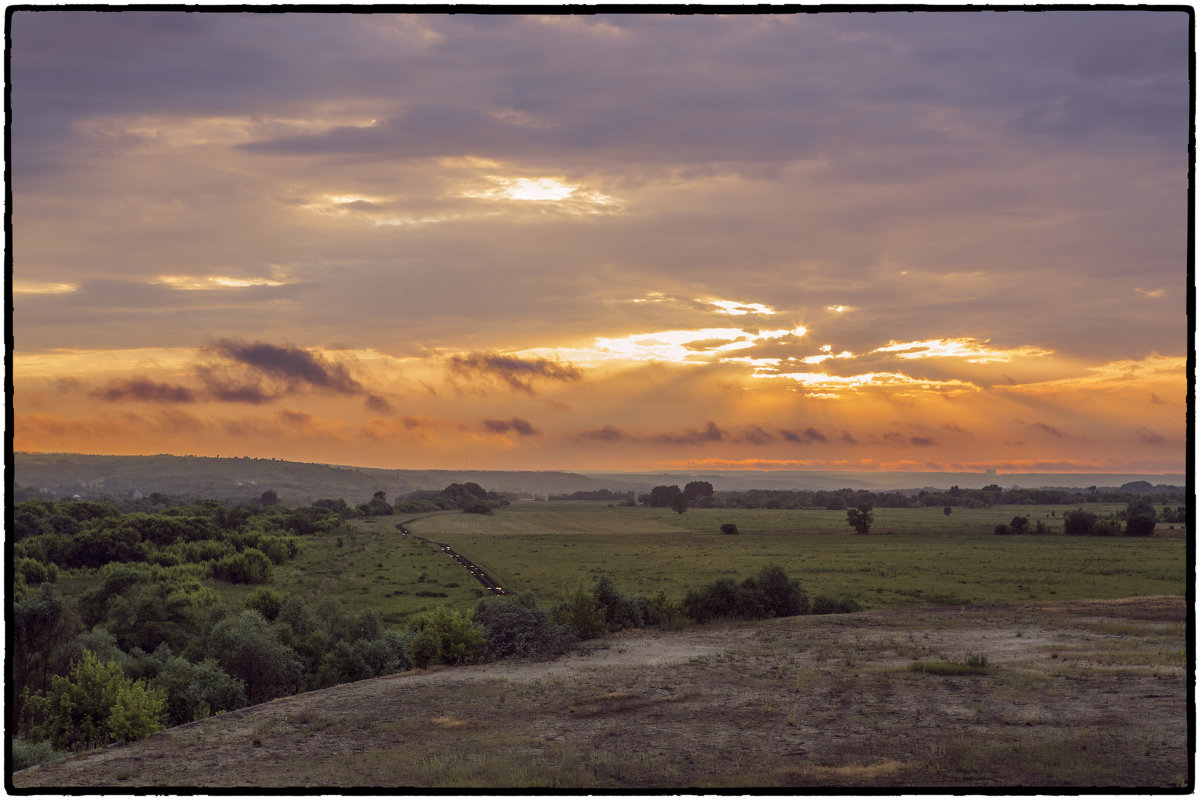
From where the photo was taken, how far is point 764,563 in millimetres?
103438

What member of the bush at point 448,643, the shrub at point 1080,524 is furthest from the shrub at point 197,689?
the shrub at point 1080,524

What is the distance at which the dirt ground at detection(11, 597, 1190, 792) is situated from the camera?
19.8 metres

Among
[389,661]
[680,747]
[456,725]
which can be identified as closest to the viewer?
[680,747]

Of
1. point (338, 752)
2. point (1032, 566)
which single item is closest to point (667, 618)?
point (338, 752)

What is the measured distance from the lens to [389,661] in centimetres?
4412

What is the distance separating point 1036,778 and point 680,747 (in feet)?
29.7

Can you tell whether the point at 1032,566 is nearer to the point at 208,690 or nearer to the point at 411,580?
the point at 411,580

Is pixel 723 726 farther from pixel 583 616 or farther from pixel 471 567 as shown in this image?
pixel 471 567

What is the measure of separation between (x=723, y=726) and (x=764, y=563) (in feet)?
268

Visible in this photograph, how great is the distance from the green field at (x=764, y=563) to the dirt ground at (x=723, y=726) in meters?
36.8

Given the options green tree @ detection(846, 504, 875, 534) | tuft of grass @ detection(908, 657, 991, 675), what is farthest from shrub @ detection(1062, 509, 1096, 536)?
tuft of grass @ detection(908, 657, 991, 675)

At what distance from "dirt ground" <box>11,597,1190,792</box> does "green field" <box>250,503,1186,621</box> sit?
3677cm

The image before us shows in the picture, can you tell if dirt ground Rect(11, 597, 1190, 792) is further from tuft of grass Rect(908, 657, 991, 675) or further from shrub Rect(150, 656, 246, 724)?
shrub Rect(150, 656, 246, 724)

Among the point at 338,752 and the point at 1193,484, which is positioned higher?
the point at 1193,484
